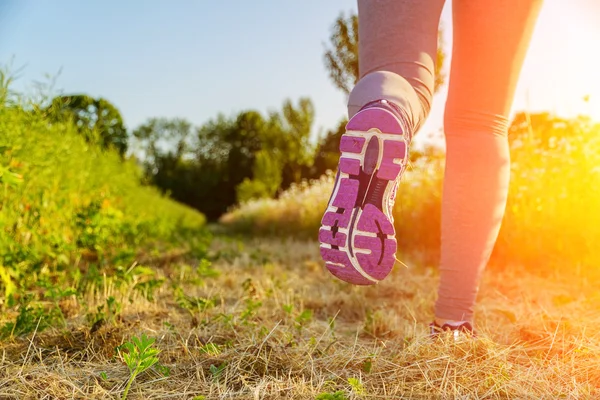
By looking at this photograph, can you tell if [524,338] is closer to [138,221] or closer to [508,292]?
[508,292]

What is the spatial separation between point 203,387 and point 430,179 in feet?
14.6

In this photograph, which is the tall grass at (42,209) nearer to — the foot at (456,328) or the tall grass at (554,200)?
the foot at (456,328)

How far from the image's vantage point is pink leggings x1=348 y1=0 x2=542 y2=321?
1.37 meters

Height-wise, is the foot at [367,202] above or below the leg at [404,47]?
below

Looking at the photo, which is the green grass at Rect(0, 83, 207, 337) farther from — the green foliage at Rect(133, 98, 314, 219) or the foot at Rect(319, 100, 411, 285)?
the green foliage at Rect(133, 98, 314, 219)

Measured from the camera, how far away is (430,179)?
5.28 m

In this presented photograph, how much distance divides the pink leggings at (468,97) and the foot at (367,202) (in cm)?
28

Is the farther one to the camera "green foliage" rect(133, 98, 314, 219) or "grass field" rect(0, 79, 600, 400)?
"green foliage" rect(133, 98, 314, 219)

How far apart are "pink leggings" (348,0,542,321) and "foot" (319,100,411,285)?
11.1 inches

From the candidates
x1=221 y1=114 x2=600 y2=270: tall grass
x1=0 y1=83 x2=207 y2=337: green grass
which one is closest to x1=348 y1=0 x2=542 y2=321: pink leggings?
x1=0 y1=83 x2=207 y2=337: green grass

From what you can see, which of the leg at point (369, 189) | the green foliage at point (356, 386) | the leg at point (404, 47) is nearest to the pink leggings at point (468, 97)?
the leg at point (404, 47)

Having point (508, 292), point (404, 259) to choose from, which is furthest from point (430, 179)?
point (508, 292)

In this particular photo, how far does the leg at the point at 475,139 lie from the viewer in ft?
4.75

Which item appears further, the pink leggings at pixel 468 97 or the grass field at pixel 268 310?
Answer: the pink leggings at pixel 468 97
